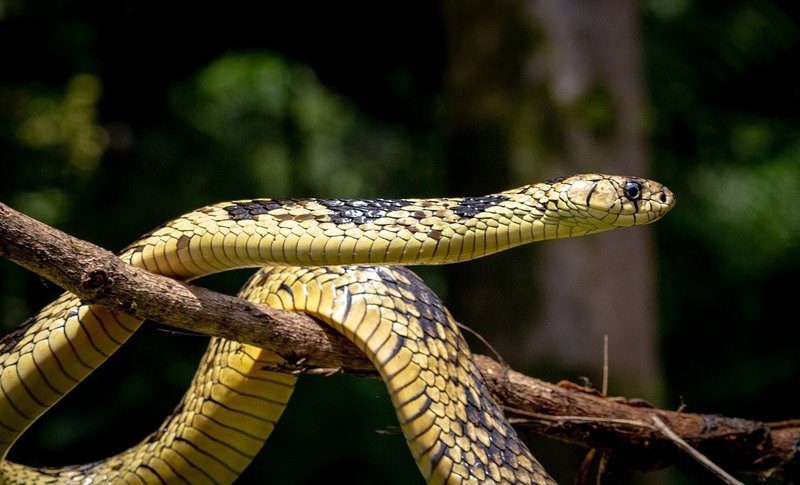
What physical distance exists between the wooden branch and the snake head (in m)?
0.42

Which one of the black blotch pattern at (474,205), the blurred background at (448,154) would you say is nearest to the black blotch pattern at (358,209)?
the black blotch pattern at (474,205)

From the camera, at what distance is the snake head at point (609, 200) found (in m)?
2.19

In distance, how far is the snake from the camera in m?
1.86

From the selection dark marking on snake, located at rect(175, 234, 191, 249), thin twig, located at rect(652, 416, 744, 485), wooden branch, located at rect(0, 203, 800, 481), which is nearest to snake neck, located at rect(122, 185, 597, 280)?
dark marking on snake, located at rect(175, 234, 191, 249)

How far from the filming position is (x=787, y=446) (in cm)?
251

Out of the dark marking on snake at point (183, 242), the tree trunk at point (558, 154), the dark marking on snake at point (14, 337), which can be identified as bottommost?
the dark marking on snake at point (14, 337)

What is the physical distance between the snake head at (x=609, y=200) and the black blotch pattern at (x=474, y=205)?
0.44 feet

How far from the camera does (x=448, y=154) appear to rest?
4211 mm

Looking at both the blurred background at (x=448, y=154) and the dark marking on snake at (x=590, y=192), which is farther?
the blurred background at (x=448, y=154)

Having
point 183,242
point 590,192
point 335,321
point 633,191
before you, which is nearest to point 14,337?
point 183,242

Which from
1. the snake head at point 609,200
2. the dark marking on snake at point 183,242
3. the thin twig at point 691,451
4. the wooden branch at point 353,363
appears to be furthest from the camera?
the snake head at point 609,200

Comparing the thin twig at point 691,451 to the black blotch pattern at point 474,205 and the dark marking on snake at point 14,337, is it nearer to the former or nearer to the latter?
the black blotch pattern at point 474,205

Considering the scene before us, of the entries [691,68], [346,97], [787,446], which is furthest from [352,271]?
[691,68]

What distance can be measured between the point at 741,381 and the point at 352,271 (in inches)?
Result: 168
